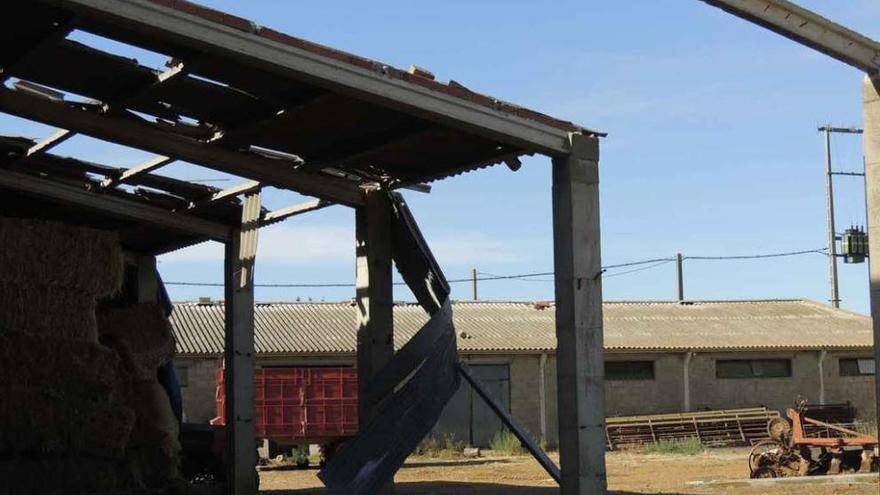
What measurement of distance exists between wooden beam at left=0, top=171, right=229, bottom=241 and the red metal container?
1257cm

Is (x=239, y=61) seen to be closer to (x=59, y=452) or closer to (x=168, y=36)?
(x=168, y=36)

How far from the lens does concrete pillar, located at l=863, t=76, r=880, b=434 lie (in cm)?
1229

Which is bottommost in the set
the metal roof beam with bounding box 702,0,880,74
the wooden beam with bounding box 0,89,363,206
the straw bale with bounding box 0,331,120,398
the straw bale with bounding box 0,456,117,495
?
the straw bale with bounding box 0,456,117,495

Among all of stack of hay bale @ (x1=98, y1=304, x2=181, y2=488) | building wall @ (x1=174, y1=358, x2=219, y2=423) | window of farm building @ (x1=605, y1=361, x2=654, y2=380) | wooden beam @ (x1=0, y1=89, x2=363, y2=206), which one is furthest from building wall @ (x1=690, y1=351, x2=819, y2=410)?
stack of hay bale @ (x1=98, y1=304, x2=181, y2=488)

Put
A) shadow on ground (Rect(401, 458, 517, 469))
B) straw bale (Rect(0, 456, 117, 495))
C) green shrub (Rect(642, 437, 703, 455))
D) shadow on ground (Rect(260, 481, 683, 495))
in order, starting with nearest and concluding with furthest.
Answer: straw bale (Rect(0, 456, 117, 495)), shadow on ground (Rect(260, 481, 683, 495)), shadow on ground (Rect(401, 458, 517, 469)), green shrub (Rect(642, 437, 703, 455))

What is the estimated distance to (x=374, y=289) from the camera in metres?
15.4

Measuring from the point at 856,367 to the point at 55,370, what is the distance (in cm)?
3295

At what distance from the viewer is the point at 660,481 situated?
21.1 metres

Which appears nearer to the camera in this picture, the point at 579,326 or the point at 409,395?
the point at 579,326

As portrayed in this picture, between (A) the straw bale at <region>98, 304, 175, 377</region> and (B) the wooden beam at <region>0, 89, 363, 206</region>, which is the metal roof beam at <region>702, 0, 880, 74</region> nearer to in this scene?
(B) the wooden beam at <region>0, 89, 363, 206</region>

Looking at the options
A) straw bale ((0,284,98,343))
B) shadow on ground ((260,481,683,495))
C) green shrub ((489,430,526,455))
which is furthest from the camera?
green shrub ((489,430,526,455))

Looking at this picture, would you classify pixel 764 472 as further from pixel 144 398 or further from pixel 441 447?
pixel 441 447

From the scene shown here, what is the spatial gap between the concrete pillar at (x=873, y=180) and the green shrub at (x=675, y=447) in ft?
65.2

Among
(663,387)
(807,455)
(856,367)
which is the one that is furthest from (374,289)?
(856,367)
